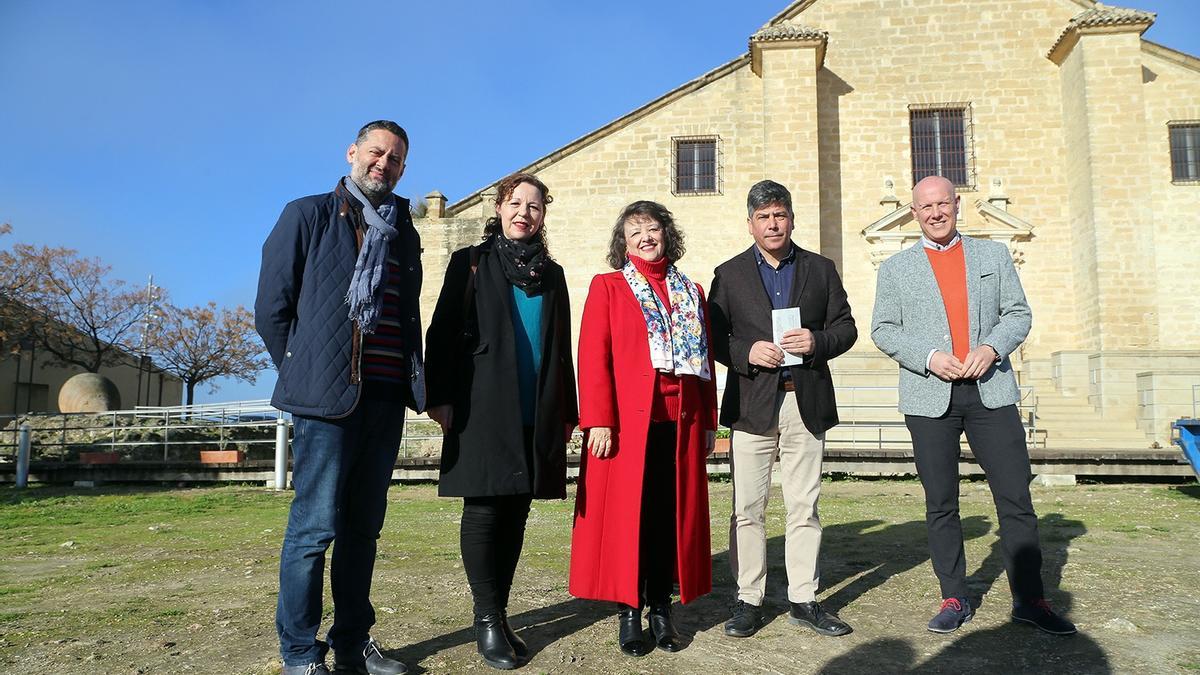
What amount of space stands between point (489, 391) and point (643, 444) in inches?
28.3

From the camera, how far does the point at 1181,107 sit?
17.1 m

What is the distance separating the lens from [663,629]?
3.28 meters

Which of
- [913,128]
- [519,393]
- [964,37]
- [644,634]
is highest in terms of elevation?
[964,37]

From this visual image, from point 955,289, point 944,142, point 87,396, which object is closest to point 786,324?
point 955,289

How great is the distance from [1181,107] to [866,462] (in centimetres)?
1302

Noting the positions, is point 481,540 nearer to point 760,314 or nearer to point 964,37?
point 760,314

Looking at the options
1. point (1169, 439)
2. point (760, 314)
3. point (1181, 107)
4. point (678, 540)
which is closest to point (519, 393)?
point (678, 540)

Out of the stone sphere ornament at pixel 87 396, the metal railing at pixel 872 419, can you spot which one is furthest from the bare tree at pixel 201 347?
the metal railing at pixel 872 419

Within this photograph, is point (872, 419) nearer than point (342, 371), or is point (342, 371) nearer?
point (342, 371)

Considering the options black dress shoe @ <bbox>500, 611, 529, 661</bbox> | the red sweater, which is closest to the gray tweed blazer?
the red sweater

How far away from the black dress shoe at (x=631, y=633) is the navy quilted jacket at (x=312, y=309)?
1262mm

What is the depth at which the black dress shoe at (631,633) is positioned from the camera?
3.16 metres

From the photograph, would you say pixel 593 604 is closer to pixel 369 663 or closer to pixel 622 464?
pixel 622 464

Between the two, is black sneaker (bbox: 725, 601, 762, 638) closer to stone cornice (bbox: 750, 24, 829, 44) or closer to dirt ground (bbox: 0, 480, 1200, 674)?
dirt ground (bbox: 0, 480, 1200, 674)
